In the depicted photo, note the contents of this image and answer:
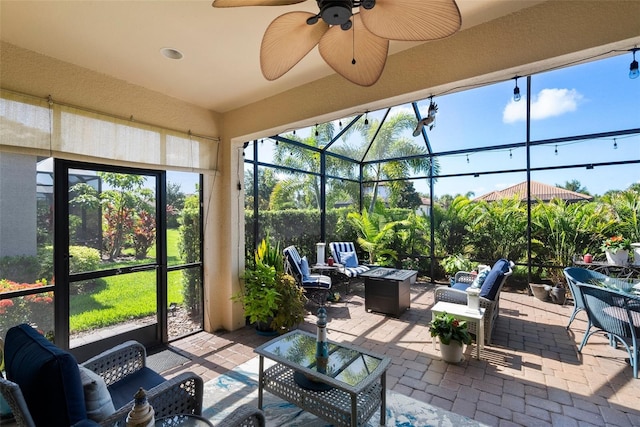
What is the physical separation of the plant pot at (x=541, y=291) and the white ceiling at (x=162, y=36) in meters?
5.13

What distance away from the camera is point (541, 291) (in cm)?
537

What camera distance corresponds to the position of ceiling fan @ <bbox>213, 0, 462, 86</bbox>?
1.22 metres

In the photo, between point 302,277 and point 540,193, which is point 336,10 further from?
point 540,193

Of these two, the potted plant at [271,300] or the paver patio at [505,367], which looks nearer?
the paver patio at [505,367]

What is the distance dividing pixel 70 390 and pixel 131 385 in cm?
85

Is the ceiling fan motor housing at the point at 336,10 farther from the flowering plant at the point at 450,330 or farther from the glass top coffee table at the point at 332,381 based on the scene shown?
the flowering plant at the point at 450,330

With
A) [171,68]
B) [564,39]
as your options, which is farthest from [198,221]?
[564,39]

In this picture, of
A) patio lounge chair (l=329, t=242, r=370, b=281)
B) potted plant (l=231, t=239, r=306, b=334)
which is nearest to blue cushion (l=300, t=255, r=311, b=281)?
patio lounge chair (l=329, t=242, r=370, b=281)

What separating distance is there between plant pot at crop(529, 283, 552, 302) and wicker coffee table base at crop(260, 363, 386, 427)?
4782 millimetres

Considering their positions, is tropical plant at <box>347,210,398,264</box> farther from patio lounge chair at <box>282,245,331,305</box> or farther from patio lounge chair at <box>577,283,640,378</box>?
patio lounge chair at <box>577,283,640,378</box>

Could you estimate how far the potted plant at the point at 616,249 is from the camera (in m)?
4.81

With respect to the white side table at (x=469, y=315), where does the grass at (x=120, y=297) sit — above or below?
above

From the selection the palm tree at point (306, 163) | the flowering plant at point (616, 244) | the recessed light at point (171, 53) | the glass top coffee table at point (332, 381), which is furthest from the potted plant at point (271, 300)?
the flowering plant at point (616, 244)

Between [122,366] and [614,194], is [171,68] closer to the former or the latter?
[122,366]
